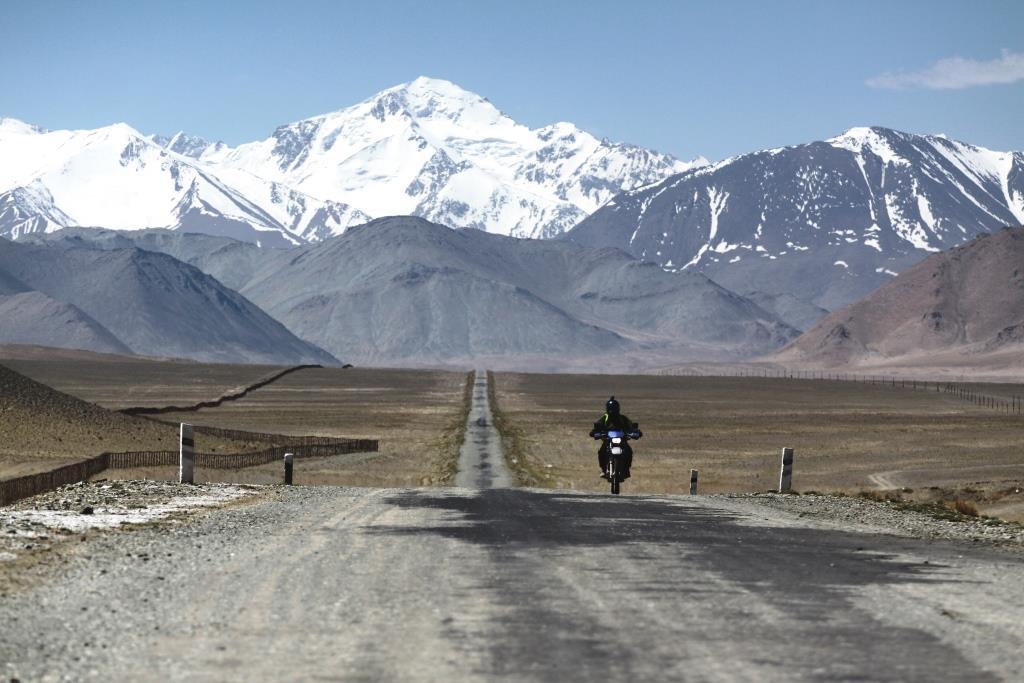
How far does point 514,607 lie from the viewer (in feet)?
46.6

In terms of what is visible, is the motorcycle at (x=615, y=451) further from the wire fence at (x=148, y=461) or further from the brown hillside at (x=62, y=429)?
the brown hillside at (x=62, y=429)

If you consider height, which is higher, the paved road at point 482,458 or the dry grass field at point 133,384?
the paved road at point 482,458

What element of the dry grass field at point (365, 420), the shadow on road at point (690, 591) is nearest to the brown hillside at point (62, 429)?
the dry grass field at point (365, 420)

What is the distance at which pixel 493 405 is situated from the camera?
138125 millimetres

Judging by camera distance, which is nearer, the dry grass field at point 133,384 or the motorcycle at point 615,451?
the motorcycle at point 615,451

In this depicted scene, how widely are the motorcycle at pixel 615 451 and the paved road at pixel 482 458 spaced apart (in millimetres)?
13622

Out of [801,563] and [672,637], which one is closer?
[672,637]

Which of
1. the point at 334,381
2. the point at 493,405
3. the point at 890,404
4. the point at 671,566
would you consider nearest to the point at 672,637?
the point at 671,566

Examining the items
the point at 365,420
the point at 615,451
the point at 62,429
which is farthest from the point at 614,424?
the point at 365,420

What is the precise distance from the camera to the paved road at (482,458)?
54.0 m

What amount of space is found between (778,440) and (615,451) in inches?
2325

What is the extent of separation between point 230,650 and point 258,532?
995 centimetres

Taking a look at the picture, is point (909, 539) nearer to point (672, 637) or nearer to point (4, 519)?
point (672, 637)

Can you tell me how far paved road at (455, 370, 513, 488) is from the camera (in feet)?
177
